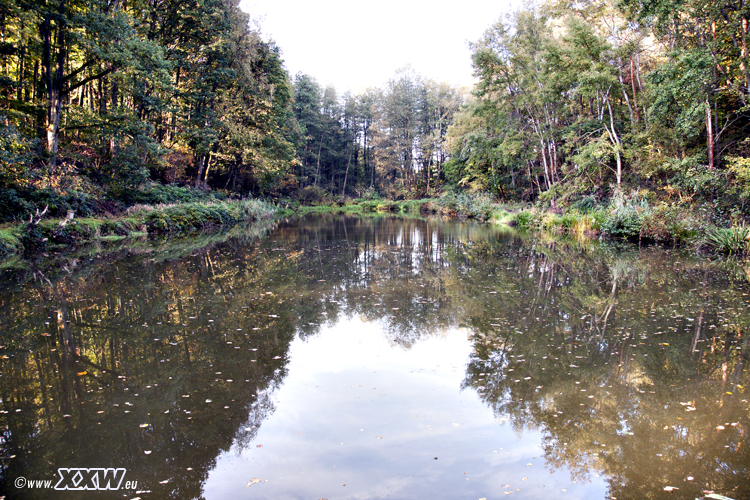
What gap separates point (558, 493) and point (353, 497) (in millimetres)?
1397

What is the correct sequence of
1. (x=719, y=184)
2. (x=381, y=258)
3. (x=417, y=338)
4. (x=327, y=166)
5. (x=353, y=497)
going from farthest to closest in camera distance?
(x=327, y=166)
(x=719, y=184)
(x=381, y=258)
(x=417, y=338)
(x=353, y=497)

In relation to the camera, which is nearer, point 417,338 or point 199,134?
point 417,338

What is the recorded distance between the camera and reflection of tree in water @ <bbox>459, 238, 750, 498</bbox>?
305 centimetres

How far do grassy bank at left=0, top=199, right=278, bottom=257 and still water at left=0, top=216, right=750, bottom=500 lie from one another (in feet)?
18.1

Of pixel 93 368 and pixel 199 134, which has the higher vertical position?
pixel 199 134

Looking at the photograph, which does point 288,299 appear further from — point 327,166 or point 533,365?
point 327,166

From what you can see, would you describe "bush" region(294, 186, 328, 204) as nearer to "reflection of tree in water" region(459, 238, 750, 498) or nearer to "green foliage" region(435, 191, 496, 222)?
"green foliage" region(435, 191, 496, 222)

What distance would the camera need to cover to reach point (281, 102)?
1371 inches

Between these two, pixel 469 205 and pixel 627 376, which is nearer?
pixel 627 376

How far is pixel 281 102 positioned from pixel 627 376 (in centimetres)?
3514

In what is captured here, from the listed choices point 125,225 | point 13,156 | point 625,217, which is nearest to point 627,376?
point 625,217

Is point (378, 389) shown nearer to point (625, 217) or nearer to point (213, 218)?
point (625, 217)

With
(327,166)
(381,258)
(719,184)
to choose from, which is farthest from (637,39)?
(327,166)

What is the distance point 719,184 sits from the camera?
554 inches
